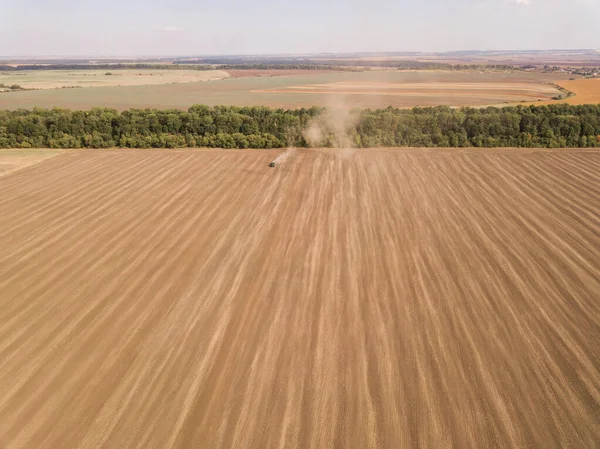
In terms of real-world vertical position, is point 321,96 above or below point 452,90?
below

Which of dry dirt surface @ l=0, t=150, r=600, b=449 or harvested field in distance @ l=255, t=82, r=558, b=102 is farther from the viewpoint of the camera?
harvested field in distance @ l=255, t=82, r=558, b=102

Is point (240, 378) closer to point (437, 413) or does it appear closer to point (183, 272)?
point (437, 413)

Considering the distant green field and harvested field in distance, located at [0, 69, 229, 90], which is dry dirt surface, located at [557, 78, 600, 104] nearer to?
the distant green field

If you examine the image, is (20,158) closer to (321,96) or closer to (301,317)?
(301,317)

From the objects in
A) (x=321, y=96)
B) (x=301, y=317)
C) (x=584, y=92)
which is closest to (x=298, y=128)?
(x=301, y=317)

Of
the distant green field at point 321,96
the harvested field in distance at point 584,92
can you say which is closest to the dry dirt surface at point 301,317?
the distant green field at point 321,96

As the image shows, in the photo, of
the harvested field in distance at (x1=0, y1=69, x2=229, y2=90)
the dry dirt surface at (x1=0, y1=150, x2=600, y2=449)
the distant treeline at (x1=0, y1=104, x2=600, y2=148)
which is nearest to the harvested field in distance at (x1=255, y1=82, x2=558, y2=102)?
the distant treeline at (x1=0, y1=104, x2=600, y2=148)
